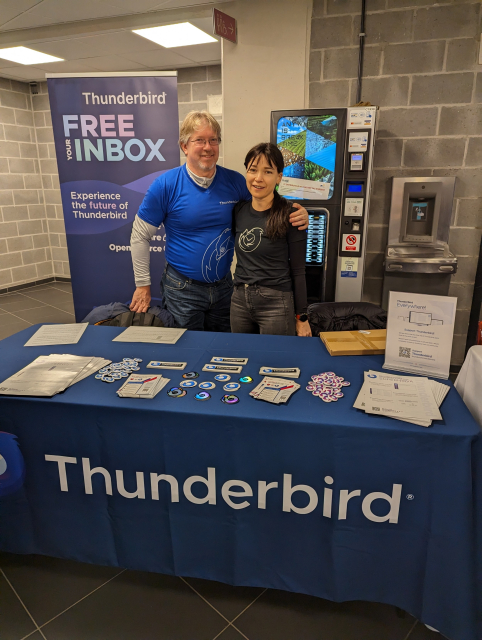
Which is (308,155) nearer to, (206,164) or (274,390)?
(206,164)

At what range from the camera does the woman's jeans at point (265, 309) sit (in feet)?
6.75

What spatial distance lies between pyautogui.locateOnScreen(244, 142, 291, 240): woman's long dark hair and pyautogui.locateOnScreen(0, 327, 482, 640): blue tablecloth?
760 mm

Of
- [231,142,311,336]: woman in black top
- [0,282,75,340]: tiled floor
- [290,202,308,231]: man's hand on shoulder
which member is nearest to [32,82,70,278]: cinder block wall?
[0,282,75,340]: tiled floor

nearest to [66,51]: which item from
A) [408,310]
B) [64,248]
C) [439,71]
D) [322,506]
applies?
[64,248]

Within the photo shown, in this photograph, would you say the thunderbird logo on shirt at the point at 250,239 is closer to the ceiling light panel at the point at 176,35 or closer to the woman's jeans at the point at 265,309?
the woman's jeans at the point at 265,309

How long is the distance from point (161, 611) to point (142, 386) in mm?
741

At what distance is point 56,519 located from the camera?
142cm

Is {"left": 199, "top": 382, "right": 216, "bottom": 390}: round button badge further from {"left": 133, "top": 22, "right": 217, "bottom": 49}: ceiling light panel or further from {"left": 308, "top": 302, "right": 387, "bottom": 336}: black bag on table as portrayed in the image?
{"left": 133, "top": 22, "right": 217, "bottom": 49}: ceiling light panel

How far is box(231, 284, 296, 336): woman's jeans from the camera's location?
6.75ft

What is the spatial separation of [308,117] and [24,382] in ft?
7.79

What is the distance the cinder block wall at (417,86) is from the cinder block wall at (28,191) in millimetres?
2905

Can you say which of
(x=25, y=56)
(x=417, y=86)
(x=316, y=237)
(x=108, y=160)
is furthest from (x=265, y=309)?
(x=25, y=56)

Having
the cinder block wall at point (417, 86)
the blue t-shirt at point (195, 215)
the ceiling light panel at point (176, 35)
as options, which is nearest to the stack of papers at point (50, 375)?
→ the blue t-shirt at point (195, 215)

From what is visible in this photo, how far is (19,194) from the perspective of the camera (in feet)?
19.2
